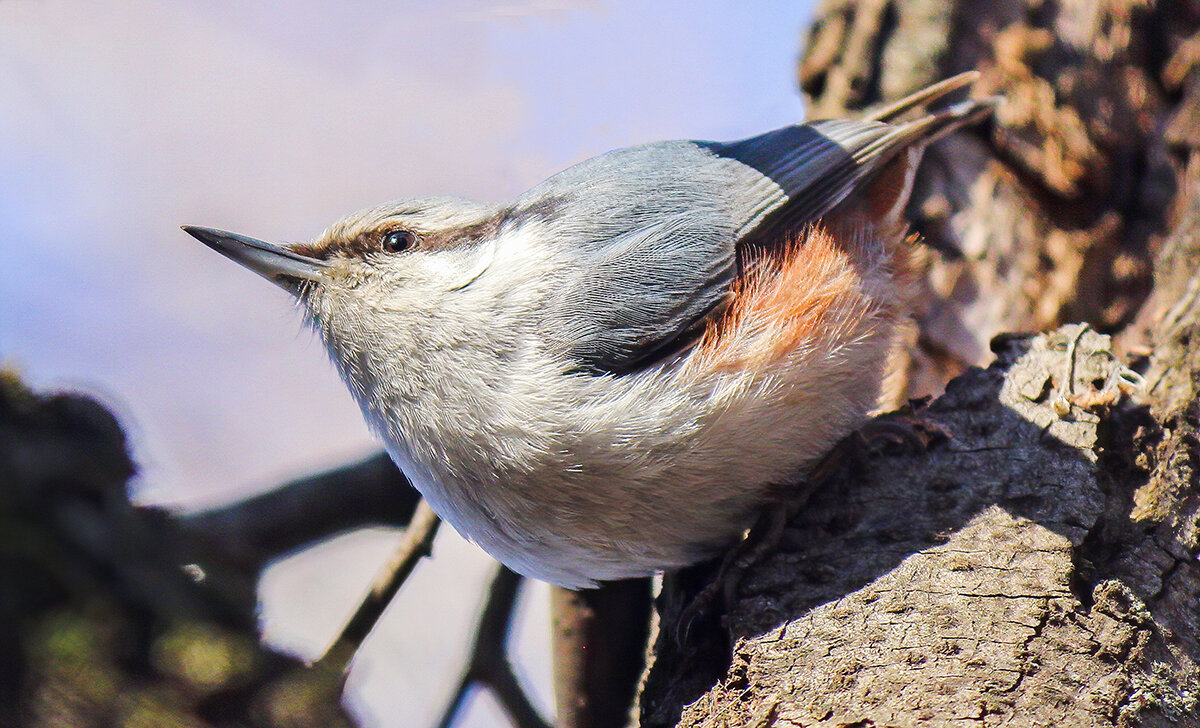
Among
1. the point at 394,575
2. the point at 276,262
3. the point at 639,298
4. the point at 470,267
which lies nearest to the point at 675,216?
the point at 639,298

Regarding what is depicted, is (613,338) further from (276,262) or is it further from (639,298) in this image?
(276,262)

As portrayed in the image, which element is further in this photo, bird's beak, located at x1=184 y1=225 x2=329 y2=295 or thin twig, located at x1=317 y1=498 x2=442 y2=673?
thin twig, located at x1=317 y1=498 x2=442 y2=673

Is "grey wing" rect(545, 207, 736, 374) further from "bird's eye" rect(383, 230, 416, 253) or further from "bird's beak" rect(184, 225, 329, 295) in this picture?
"bird's beak" rect(184, 225, 329, 295)

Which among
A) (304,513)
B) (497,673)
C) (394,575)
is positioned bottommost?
(497,673)

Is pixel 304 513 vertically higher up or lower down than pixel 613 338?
lower down

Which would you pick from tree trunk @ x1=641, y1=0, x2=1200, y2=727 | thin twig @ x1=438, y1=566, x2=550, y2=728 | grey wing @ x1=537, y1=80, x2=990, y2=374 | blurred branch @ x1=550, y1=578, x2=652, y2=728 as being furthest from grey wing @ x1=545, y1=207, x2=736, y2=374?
thin twig @ x1=438, y1=566, x2=550, y2=728

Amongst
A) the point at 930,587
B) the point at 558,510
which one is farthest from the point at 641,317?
the point at 930,587

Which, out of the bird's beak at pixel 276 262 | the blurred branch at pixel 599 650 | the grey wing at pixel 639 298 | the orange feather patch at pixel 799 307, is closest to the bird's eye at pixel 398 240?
the bird's beak at pixel 276 262
